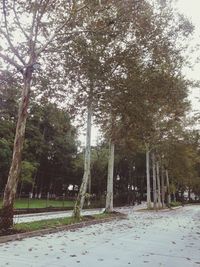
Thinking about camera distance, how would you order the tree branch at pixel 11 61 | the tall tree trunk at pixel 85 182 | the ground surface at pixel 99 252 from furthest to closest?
the tall tree trunk at pixel 85 182 → the tree branch at pixel 11 61 → the ground surface at pixel 99 252

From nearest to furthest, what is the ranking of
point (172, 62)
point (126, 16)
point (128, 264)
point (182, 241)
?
point (128, 264)
point (182, 241)
point (126, 16)
point (172, 62)

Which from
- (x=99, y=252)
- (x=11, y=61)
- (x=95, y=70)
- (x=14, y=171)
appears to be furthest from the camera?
(x=95, y=70)

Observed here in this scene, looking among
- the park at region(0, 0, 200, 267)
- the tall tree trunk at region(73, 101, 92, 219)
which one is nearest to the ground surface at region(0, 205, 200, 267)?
the park at region(0, 0, 200, 267)

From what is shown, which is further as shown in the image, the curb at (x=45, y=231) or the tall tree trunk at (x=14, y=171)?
the tall tree trunk at (x=14, y=171)

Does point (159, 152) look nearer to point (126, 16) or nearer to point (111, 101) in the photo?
point (111, 101)

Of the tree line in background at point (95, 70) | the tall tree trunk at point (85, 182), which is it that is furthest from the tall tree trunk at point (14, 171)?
the tall tree trunk at point (85, 182)

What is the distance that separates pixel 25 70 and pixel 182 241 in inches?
324

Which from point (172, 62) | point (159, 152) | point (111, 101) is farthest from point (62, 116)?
point (159, 152)

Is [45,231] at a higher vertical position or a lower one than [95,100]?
lower

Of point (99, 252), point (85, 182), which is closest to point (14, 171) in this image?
point (99, 252)

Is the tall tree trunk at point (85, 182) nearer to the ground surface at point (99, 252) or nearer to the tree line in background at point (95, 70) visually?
the tree line in background at point (95, 70)

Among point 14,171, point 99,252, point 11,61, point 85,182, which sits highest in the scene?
point 11,61

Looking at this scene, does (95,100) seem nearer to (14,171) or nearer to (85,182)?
(85,182)

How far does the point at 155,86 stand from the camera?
23.0m
